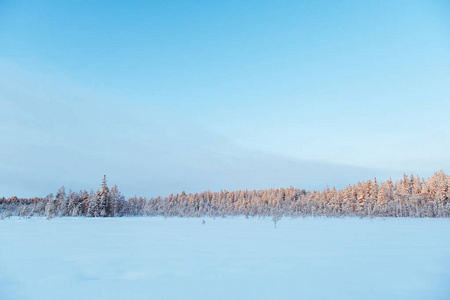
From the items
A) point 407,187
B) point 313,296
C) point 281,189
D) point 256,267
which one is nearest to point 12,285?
point 256,267

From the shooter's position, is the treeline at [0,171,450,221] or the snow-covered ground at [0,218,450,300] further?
the treeline at [0,171,450,221]

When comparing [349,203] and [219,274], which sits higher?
[219,274]

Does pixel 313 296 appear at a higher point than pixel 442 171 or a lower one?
lower

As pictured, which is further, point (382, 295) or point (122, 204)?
point (122, 204)

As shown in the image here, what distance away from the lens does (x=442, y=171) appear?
2462 inches

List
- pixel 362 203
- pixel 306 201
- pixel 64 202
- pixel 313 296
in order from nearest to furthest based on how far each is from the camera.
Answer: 1. pixel 313 296
2. pixel 64 202
3. pixel 362 203
4. pixel 306 201

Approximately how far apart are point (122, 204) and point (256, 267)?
194 ft

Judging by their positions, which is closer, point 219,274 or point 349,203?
point 219,274

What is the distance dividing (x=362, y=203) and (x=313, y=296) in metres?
61.0

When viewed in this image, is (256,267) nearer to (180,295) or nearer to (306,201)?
(180,295)

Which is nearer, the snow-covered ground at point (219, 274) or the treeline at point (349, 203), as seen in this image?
the snow-covered ground at point (219, 274)

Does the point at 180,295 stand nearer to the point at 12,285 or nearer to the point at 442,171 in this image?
the point at 12,285

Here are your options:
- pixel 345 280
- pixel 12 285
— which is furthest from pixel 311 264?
pixel 12 285

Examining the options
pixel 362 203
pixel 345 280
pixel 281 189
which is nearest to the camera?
pixel 345 280
